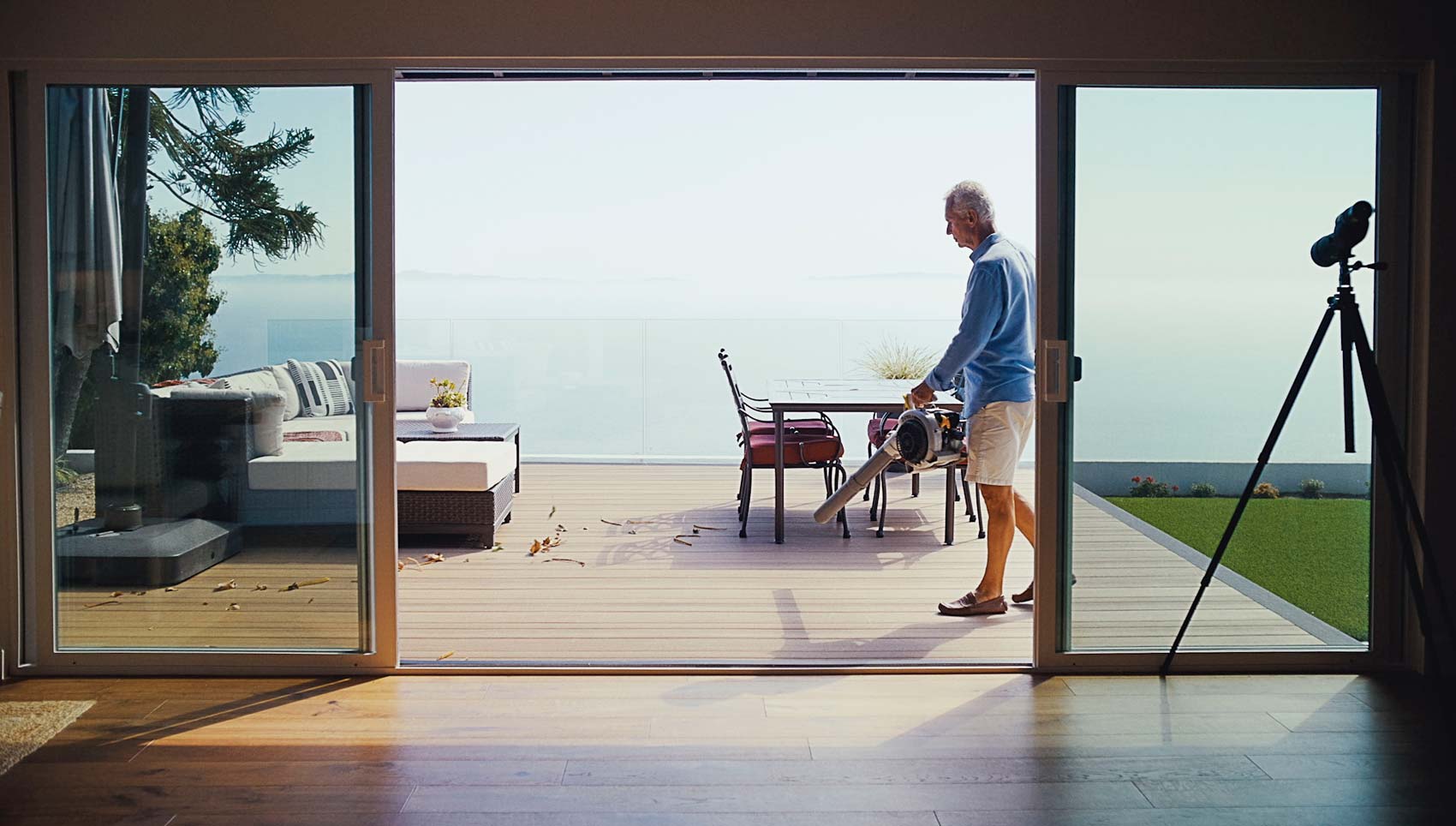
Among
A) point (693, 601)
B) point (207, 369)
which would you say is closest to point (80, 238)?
point (207, 369)

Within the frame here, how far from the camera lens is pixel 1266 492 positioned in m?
3.92

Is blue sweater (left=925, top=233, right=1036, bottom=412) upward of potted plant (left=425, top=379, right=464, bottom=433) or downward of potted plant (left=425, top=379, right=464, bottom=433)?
upward

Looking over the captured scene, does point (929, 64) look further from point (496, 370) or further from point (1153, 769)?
point (496, 370)

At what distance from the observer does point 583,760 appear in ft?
10.2

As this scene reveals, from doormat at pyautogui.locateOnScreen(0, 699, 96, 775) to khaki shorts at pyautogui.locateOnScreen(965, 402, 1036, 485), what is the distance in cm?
302

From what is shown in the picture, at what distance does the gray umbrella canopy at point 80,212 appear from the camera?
12.4ft

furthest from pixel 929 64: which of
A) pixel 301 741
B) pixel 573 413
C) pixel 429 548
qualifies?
pixel 573 413

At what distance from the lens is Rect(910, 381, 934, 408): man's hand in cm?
453

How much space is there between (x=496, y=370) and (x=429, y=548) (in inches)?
151

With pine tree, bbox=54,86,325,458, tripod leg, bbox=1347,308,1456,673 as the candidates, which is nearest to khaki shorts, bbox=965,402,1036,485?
tripod leg, bbox=1347,308,1456,673

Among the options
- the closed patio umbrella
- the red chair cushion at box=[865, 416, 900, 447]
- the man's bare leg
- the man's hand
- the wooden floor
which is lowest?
the wooden floor

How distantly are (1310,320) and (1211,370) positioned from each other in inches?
14.1

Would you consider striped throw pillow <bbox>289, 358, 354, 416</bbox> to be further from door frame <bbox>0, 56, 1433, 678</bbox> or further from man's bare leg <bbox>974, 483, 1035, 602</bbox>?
man's bare leg <bbox>974, 483, 1035, 602</bbox>

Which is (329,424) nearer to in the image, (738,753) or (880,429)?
(738,753)
